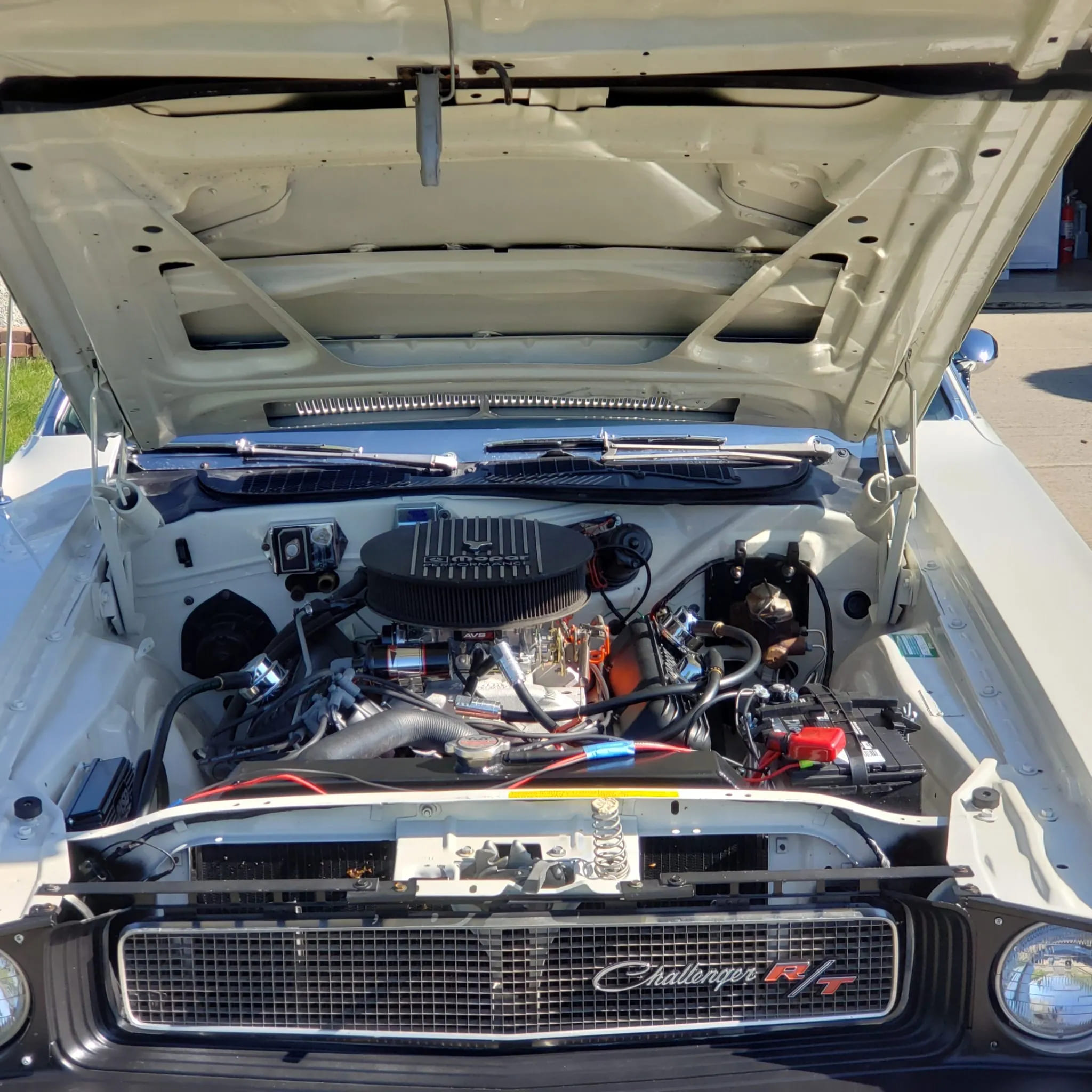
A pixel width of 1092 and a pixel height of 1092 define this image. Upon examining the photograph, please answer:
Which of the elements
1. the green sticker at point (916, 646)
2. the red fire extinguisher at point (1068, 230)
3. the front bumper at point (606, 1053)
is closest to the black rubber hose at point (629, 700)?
the green sticker at point (916, 646)

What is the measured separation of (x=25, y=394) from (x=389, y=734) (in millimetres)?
5635

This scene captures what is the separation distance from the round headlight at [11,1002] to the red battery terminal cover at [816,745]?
1.21 meters

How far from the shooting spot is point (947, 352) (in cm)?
237

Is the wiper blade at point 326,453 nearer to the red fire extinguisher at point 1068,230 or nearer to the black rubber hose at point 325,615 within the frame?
the black rubber hose at point 325,615

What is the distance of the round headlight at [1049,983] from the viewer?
1.60 m


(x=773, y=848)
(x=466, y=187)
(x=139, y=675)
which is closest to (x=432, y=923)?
(x=773, y=848)

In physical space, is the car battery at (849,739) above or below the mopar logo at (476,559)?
below

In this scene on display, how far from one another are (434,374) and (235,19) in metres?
1.01

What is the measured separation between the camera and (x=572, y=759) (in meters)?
1.81

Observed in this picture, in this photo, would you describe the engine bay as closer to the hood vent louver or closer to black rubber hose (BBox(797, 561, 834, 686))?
black rubber hose (BBox(797, 561, 834, 686))

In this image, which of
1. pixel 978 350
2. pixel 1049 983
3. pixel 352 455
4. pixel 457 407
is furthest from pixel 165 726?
pixel 978 350

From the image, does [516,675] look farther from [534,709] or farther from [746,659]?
[746,659]

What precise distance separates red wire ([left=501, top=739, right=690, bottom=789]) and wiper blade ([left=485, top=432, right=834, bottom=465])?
38.0 inches

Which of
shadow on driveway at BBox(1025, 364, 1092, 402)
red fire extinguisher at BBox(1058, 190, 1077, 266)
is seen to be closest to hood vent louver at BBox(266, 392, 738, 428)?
shadow on driveway at BBox(1025, 364, 1092, 402)
